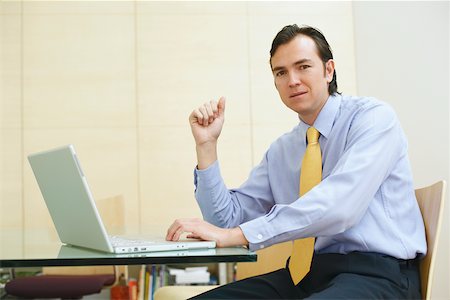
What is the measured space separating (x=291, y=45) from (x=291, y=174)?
0.43 metres

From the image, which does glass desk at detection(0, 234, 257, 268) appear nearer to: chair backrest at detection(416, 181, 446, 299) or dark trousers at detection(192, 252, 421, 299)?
dark trousers at detection(192, 252, 421, 299)

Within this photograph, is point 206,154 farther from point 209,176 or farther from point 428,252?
point 428,252

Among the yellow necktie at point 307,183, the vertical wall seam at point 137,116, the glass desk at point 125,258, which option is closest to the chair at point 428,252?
the yellow necktie at point 307,183

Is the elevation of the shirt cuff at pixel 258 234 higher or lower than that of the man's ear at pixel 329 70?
lower

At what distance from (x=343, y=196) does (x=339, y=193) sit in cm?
1

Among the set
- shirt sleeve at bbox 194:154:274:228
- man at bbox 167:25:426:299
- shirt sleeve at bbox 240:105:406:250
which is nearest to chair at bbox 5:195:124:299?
shirt sleeve at bbox 194:154:274:228

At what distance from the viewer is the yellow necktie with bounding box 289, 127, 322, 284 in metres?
1.95

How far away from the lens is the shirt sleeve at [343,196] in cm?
173

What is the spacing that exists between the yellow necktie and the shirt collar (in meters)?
0.03

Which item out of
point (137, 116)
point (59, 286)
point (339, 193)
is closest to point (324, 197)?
point (339, 193)

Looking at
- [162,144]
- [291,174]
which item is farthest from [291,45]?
[162,144]

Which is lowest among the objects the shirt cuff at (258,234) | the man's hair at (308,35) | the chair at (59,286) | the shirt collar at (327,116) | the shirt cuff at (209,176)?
the chair at (59,286)

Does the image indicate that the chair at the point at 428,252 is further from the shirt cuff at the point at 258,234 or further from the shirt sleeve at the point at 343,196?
the shirt cuff at the point at 258,234

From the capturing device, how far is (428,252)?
6.16ft
